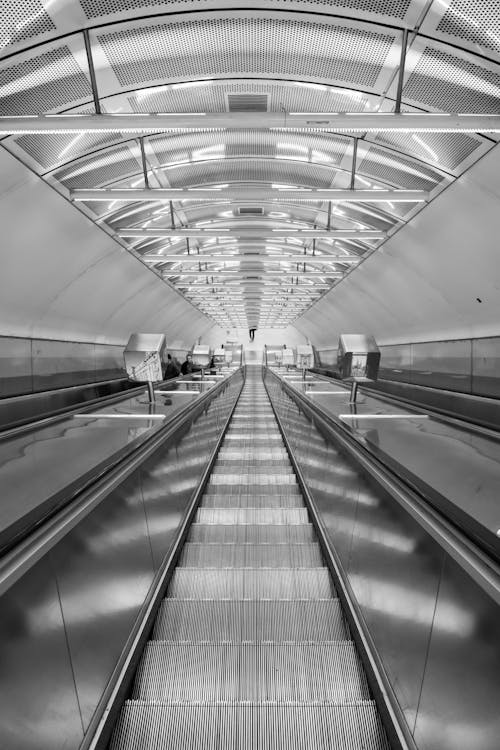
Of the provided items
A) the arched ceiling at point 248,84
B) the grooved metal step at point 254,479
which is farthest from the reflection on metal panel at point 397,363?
the grooved metal step at point 254,479

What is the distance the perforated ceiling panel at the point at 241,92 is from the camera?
6.91m

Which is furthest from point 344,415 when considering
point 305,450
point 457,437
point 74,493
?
point 74,493

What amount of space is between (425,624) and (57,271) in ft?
37.0

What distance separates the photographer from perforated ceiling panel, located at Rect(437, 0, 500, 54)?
505cm

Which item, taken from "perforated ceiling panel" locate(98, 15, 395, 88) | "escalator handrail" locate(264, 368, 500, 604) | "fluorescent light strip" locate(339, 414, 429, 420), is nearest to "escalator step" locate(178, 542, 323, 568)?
"escalator handrail" locate(264, 368, 500, 604)

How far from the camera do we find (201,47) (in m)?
6.22

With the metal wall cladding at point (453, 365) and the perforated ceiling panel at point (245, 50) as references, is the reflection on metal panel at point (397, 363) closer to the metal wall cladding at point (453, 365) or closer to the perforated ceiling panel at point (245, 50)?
the metal wall cladding at point (453, 365)

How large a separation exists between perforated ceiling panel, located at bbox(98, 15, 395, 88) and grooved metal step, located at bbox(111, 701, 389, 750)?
6.69 m

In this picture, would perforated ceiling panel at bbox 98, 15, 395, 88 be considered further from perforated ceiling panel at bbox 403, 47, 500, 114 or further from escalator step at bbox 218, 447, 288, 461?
escalator step at bbox 218, 447, 288, 461

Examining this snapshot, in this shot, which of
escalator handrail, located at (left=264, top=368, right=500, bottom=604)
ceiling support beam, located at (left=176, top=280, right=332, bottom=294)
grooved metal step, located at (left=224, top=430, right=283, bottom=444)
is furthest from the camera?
ceiling support beam, located at (left=176, top=280, right=332, bottom=294)

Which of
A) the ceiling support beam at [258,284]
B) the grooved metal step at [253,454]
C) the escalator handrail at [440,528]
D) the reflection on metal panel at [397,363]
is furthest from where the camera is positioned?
the ceiling support beam at [258,284]

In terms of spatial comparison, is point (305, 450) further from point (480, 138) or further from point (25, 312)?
point (25, 312)

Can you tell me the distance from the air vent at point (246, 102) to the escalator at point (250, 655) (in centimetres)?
607

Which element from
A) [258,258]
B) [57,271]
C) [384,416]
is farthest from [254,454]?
[258,258]
